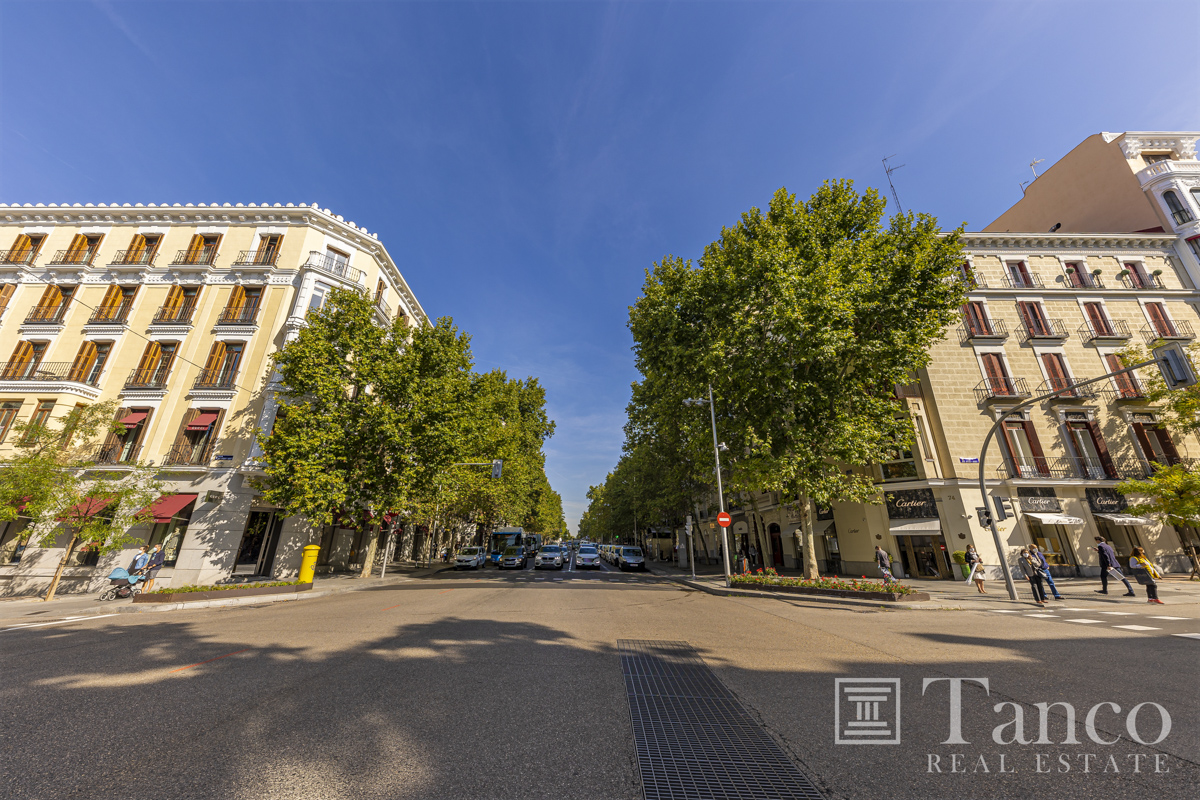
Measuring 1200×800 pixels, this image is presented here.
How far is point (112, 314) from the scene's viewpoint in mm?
22922

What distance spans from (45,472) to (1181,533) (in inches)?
1877

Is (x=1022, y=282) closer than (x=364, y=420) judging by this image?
No

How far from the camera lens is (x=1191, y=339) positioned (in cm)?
2330

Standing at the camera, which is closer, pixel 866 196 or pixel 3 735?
pixel 3 735

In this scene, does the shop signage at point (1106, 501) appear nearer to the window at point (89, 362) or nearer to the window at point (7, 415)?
the window at point (89, 362)

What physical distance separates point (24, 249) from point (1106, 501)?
56.9m

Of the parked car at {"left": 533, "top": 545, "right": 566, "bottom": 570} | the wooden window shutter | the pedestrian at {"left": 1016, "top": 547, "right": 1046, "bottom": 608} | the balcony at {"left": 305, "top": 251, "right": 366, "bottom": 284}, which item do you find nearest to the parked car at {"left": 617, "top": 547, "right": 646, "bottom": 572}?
the parked car at {"left": 533, "top": 545, "right": 566, "bottom": 570}

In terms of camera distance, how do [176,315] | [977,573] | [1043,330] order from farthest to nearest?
[1043,330] < [176,315] < [977,573]

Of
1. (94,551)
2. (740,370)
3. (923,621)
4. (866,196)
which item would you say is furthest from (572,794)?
(94,551)

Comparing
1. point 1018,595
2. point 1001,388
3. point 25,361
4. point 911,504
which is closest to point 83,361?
point 25,361

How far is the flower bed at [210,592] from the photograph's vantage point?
1259 cm

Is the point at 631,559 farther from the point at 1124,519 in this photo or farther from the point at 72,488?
the point at 72,488

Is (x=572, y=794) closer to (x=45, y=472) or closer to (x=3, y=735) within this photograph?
(x=3, y=735)

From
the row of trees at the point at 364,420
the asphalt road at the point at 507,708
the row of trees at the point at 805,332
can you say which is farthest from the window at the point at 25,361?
the row of trees at the point at 805,332
